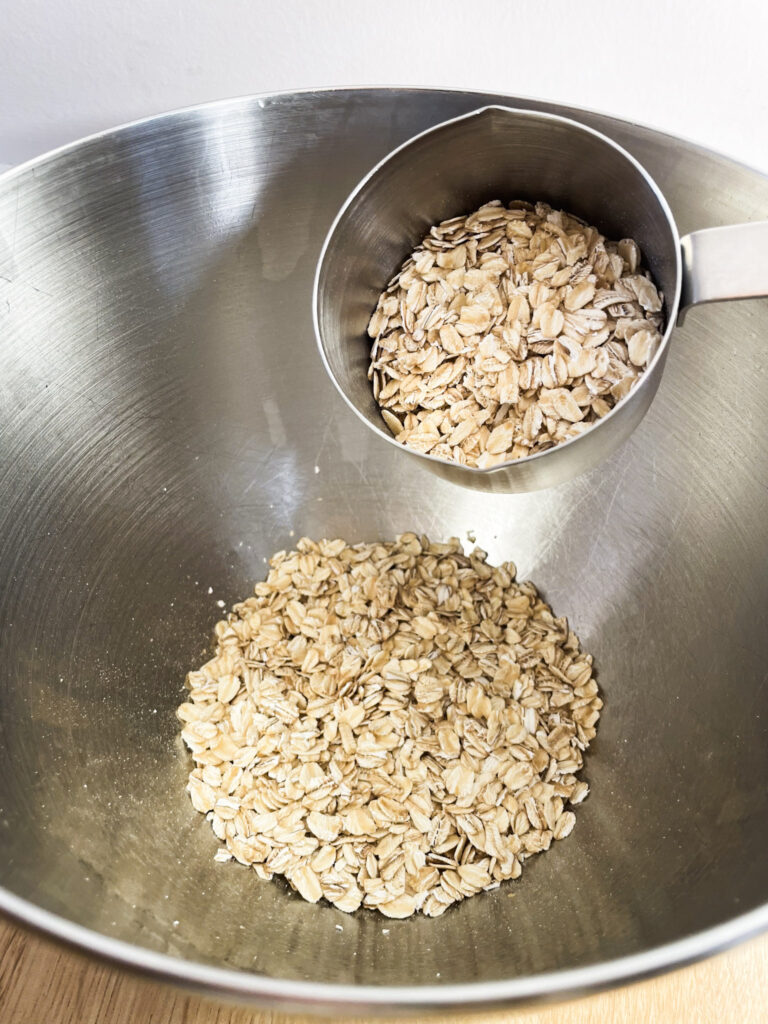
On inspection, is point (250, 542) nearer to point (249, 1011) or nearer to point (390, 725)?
point (390, 725)

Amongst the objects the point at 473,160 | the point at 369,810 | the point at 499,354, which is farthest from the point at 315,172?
the point at 369,810

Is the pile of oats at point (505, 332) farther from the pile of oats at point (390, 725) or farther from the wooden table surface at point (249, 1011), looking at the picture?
the wooden table surface at point (249, 1011)

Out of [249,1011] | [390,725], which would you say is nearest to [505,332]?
[390,725]

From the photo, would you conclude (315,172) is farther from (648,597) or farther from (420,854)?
(420,854)

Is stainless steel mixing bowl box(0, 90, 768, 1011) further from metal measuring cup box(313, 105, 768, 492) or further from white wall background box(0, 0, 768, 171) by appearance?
white wall background box(0, 0, 768, 171)

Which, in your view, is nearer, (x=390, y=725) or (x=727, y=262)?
(x=727, y=262)

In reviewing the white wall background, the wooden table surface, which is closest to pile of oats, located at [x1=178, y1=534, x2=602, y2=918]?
the wooden table surface

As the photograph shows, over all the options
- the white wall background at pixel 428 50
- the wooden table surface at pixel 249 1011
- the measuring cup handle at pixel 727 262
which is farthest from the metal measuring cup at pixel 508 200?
the wooden table surface at pixel 249 1011
